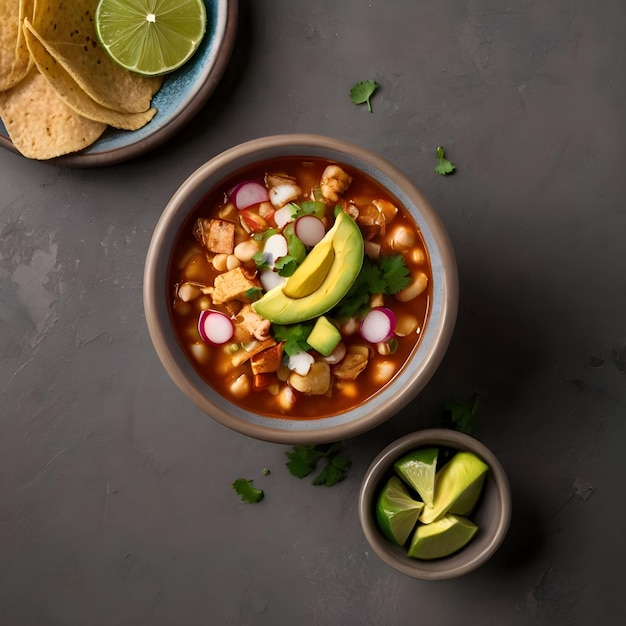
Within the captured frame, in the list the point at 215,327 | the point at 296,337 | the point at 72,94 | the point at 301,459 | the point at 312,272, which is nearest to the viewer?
the point at 312,272

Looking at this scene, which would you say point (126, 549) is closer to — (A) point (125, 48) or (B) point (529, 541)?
(B) point (529, 541)

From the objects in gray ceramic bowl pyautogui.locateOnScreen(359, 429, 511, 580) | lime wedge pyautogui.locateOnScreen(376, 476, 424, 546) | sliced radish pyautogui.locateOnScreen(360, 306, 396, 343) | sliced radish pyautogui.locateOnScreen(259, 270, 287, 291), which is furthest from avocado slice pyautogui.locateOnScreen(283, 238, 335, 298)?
lime wedge pyautogui.locateOnScreen(376, 476, 424, 546)

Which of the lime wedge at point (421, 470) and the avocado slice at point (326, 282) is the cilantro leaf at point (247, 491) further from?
the avocado slice at point (326, 282)

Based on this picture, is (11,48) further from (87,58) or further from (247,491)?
(247,491)

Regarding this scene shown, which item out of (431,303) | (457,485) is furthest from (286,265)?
(457,485)

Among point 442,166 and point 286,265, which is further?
point 442,166

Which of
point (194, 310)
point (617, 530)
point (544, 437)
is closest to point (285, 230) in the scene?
point (194, 310)

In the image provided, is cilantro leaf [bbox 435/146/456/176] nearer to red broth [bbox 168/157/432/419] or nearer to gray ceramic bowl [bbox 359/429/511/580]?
red broth [bbox 168/157/432/419]
